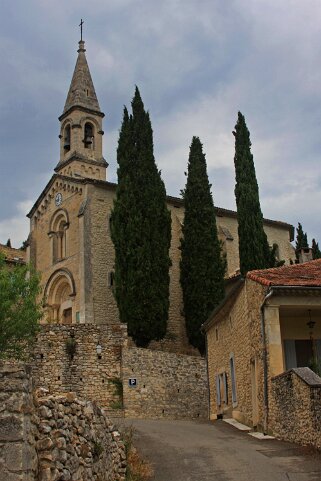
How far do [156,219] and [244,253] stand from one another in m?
5.48

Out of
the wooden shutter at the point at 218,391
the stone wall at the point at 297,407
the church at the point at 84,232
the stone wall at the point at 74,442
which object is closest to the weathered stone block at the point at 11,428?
the stone wall at the point at 74,442

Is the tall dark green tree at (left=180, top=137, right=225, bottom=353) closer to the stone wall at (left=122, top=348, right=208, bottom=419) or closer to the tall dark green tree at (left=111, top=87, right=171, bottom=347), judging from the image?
the tall dark green tree at (left=111, top=87, right=171, bottom=347)

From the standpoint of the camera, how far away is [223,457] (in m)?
12.1

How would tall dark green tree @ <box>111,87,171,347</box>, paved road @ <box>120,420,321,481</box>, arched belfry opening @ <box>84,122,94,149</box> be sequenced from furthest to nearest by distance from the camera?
arched belfry opening @ <box>84,122,94,149</box>
tall dark green tree @ <box>111,87,171,347</box>
paved road @ <box>120,420,321,481</box>

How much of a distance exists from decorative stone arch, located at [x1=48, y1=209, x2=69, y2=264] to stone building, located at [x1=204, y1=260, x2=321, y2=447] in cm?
1965

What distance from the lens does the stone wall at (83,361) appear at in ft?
83.0

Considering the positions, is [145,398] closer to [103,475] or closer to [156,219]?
[156,219]

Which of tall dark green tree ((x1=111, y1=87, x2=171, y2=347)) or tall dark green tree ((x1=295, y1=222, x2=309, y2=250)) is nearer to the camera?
tall dark green tree ((x1=111, y1=87, x2=171, y2=347))

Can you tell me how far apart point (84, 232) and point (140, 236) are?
582 centimetres

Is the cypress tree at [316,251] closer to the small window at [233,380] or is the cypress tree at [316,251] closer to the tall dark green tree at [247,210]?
the tall dark green tree at [247,210]

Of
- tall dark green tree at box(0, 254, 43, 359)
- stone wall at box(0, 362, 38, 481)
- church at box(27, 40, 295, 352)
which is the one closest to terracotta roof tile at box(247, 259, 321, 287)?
stone wall at box(0, 362, 38, 481)

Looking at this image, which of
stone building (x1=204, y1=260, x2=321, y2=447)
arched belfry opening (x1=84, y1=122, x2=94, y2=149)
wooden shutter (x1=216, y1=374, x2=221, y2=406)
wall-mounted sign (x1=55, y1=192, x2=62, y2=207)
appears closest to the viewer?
stone building (x1=204, y1=260, x2=321, y2=447)

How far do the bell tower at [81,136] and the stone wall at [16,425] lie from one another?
116 ft

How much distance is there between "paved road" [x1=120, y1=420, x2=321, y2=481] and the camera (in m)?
10.4
